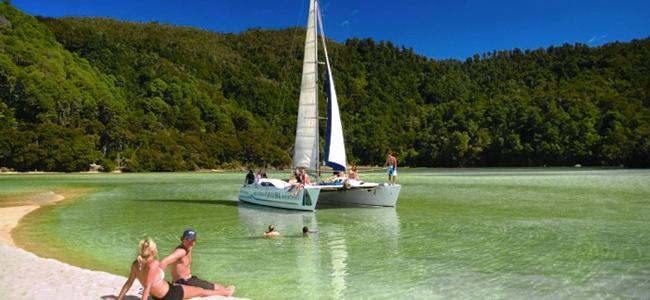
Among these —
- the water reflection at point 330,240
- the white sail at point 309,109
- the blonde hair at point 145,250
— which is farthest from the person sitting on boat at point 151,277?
the white sail at point 309,109

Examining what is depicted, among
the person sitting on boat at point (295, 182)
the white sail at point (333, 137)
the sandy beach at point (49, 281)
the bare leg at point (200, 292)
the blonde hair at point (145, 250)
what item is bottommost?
the sandy beach at point (49, 281)

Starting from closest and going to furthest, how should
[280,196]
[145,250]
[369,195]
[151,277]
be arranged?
[145,250]
[151,277]
[280,196]
[369,195]

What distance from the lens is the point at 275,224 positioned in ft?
66.5

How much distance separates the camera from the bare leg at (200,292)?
8586 millimetres

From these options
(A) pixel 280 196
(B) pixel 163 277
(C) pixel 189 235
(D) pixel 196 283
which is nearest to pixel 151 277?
(B) pixel 163 277

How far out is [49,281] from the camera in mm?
10008

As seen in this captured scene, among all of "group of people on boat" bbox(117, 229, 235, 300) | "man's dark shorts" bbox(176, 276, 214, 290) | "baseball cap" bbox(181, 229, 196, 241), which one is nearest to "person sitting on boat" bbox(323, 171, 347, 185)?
"group of people on boat" bbox(117, 229, 235, 300)

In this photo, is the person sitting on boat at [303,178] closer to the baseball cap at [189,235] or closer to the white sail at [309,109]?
the white sail at [309,109]

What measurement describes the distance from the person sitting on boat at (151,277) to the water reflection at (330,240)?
2498 millimetres

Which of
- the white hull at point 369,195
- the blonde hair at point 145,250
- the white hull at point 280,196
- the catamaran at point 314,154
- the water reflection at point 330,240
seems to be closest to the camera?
the blonde hair at point 145,250

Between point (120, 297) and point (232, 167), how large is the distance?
125 m

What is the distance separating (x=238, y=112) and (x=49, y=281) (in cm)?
16114

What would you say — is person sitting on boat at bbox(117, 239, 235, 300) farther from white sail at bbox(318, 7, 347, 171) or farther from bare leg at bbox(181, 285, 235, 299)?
white sail at bbox(318, 7, 347, 171)

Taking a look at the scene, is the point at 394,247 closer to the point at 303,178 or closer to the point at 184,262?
the point at 184,262
